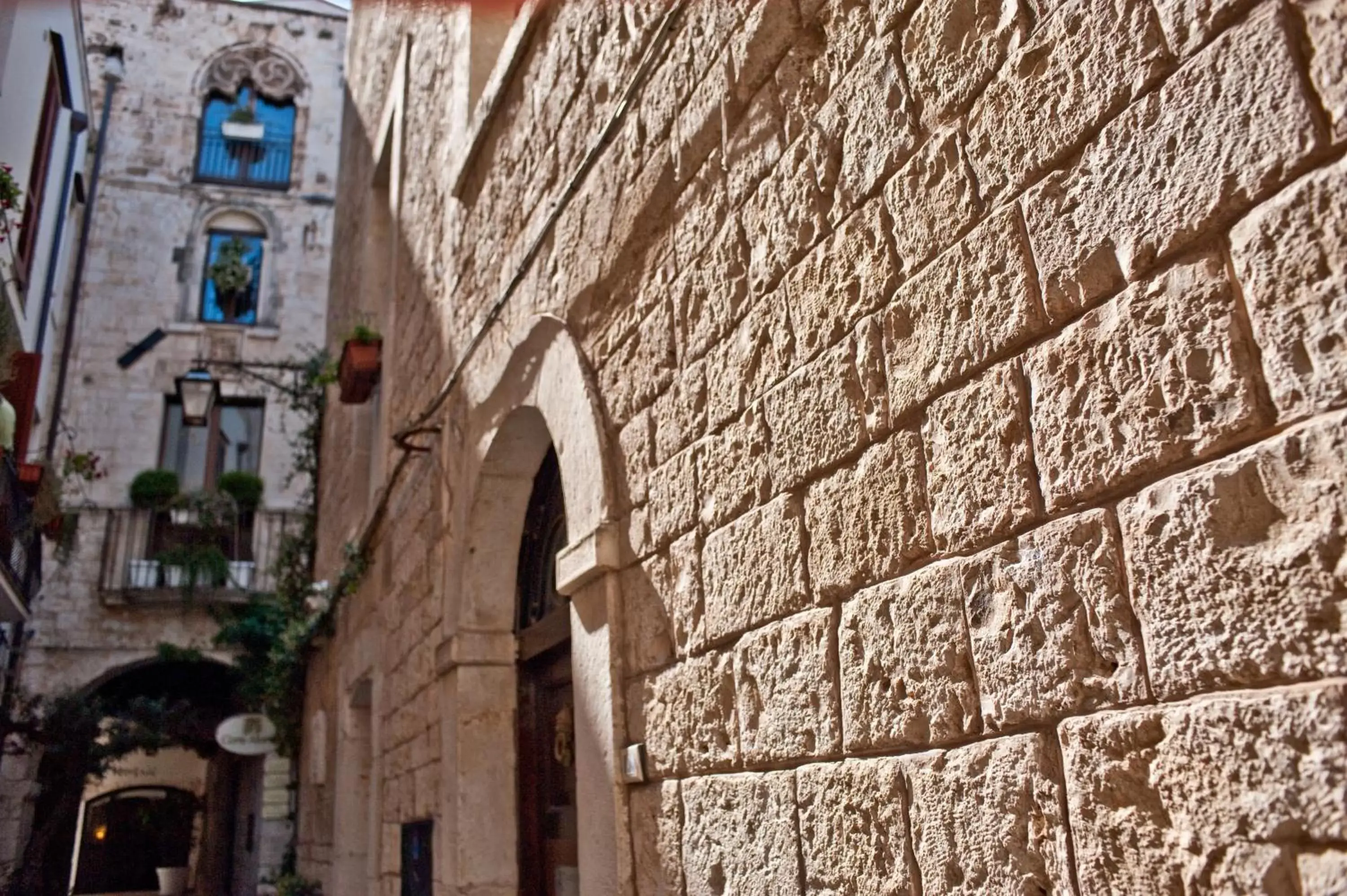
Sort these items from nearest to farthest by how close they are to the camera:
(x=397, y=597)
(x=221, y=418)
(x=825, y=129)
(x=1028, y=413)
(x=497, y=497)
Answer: (x=1028, y=413) → (x=825, y=129) → (x=497, y=497) → (x=397, y=597) → (x=221, y=418)

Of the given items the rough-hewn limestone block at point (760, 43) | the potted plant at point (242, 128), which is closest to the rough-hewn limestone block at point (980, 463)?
the rough-hewn limestone block at point (760, 43)

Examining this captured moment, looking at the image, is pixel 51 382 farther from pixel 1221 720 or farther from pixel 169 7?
pixel 1221 720

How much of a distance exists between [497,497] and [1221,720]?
3205 mm

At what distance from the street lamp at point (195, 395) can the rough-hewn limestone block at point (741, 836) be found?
773cm

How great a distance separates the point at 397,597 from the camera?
5477 millimetres

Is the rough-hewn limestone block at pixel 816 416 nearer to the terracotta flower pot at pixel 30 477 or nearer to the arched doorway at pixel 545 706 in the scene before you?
the arched doorway at pixel 545 706

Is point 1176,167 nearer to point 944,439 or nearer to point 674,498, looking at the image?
point 944,439

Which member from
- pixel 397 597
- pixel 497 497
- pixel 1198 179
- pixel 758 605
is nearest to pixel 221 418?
pixel 397 597

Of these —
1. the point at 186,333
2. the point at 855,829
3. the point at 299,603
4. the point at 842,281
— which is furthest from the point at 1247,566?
the point at 186,333

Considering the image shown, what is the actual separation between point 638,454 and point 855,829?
1.20m

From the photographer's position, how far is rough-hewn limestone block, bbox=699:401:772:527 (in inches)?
83.4

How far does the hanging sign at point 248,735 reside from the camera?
941 centimetres

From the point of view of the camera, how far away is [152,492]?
13.6m

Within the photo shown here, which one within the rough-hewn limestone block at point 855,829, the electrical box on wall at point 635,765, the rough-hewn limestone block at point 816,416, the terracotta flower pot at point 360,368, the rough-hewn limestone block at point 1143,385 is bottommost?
the rough-hewn limestone block at point 855,829
